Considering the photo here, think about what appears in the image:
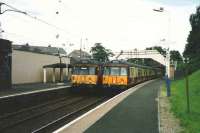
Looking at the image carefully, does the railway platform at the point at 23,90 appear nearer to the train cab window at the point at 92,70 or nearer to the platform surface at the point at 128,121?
the train cab window at the point at 92,70

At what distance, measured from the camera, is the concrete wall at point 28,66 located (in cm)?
4841

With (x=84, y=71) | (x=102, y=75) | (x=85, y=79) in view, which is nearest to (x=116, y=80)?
(x=102, y=75)

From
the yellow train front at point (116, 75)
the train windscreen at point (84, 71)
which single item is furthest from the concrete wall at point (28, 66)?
the yellow train front at point (116, 75)

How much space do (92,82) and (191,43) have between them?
58025mm

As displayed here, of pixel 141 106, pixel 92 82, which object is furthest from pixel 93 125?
pixel 92 82

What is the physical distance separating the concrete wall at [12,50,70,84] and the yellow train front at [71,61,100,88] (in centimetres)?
1400

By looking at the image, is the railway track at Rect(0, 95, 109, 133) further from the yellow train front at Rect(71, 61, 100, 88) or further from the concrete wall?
the concrete wall

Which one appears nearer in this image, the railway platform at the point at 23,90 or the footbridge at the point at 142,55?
the railway platform at the point at 23,90

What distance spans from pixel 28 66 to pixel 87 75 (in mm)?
17894

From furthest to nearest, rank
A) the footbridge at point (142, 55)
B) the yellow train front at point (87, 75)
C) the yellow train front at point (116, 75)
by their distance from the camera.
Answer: the footbridge at point (142, 55) < the yellow train front at point (116, 75) < the yellow train front at point (87, 75)

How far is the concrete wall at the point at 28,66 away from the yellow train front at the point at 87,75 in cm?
1400

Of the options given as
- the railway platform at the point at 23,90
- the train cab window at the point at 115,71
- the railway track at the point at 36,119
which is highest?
the train cab window at the point at 115,71

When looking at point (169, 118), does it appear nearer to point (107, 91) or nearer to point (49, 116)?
point (49, 116)

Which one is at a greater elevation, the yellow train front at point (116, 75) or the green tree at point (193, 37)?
the green tree at point (193, 37)
